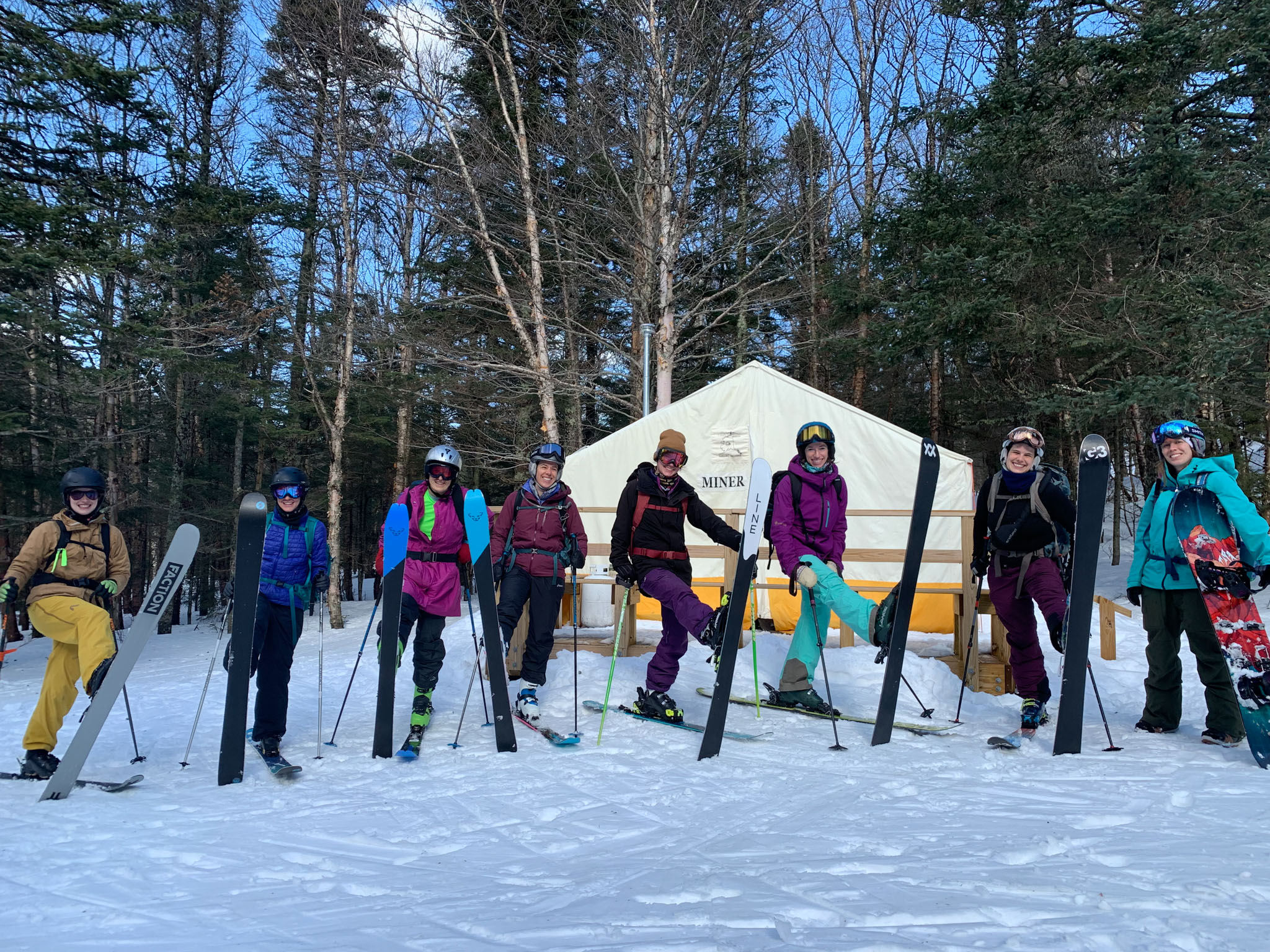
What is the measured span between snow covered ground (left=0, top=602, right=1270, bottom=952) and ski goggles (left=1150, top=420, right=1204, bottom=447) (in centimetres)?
168

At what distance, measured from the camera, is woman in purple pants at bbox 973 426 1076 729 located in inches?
181

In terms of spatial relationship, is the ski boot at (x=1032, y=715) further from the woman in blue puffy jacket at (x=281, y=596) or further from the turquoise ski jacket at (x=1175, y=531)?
the woman in blue puffy jacket at (x=281, y=596)

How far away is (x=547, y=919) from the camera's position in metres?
2.30

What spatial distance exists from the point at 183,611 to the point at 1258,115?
31803 mm

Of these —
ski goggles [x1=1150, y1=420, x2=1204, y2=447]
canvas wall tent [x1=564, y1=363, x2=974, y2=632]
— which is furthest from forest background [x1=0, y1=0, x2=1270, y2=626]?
ski goggles [x1=1150, y1=420, x2=1204, y2=447]

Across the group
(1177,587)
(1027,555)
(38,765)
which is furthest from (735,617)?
(38,765)

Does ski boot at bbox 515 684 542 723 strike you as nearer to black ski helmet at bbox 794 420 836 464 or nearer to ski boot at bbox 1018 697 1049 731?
black ski helmet at bbox 794 420 836 464

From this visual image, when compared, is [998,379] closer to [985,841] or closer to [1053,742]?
[1053,742]

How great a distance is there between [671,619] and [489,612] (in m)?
1.14

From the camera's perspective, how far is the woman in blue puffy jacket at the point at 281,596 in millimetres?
4523

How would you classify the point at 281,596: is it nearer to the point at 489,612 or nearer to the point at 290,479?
the point at 290,479

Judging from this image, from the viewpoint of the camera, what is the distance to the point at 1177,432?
4430mm

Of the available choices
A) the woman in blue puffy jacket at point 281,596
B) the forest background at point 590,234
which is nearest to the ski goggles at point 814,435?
the woman in blue puffy jacket at point 281,596

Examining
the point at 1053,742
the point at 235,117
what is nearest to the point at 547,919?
the point at 1053,742
